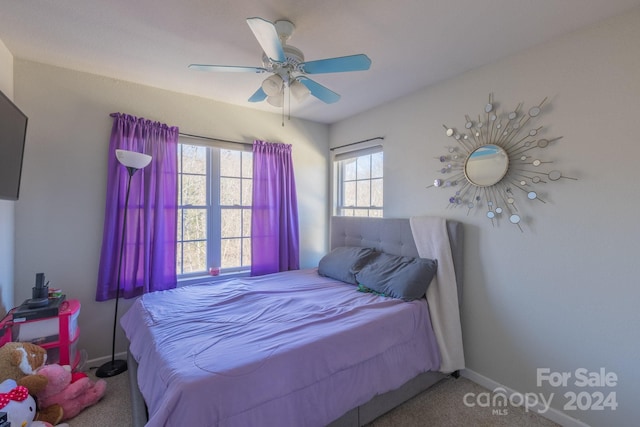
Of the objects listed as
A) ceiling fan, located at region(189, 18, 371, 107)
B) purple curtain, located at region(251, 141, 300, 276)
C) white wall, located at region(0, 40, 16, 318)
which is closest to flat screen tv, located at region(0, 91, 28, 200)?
white wall, located at region(0, 40, 16, 318)

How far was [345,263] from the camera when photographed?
2.83 metres

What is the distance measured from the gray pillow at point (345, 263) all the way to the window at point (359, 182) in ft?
2.07

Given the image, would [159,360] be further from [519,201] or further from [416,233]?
[519,201]

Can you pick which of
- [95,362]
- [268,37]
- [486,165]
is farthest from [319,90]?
[95,362]

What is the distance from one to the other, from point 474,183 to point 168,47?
8.32 ft

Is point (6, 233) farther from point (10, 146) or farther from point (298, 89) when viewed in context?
point (298, 89)

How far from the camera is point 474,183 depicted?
88.4 inches

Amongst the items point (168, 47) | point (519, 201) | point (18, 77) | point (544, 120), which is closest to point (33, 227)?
point (18, 77)

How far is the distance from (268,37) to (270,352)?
1.58 meters

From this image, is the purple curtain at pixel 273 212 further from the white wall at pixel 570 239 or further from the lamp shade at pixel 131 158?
the white wall at pixel 570 239

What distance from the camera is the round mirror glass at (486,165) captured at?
2.08 m

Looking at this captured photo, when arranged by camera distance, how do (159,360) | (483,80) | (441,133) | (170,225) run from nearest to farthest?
(159,360) → (483,80) → (441,133) → (170,225)

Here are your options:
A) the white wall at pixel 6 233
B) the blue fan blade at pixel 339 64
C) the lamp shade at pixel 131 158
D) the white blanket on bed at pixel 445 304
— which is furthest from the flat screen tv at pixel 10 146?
the white blanket on bed at pixel 445 304

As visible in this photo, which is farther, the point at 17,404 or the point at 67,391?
the point at 67,391
